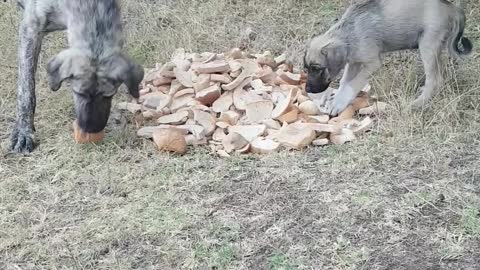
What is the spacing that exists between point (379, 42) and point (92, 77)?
2.29m

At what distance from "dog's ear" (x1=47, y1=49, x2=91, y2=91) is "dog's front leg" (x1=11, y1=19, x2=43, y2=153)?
2.41 ft

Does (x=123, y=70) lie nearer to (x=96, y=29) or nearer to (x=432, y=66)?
(x=96, y=29)

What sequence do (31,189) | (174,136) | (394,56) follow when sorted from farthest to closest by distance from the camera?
(394,56) < (174,136) < (31,189)

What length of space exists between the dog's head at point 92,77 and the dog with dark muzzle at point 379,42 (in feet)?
5.04

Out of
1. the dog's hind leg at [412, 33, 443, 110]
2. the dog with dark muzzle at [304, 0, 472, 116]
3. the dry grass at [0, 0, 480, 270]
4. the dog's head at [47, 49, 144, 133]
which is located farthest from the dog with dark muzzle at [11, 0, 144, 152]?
the dog's hind leg at [412, 33, 443, 110]

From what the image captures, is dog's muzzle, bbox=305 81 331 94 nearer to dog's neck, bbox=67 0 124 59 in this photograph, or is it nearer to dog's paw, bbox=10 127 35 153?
dog's neck, bbox=67 0 124 59

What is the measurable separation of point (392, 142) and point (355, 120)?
524 millimetres

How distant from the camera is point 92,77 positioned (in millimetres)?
4918

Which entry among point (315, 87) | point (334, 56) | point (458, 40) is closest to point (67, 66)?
point (315, 87)

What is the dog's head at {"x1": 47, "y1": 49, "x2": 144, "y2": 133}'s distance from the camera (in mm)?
4914

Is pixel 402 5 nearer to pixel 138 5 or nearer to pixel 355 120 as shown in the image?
pixel 355 120

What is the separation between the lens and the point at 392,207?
4.45 metres

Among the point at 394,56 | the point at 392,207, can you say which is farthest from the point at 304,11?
the point at 392,207

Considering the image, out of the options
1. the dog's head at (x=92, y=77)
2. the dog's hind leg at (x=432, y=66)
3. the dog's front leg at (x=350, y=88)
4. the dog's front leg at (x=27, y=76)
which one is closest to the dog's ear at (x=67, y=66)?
the dog's head at (x=92, y=77)
